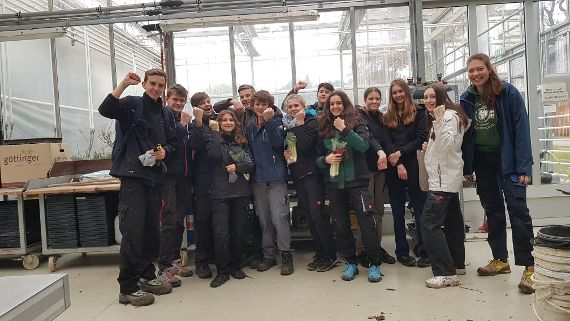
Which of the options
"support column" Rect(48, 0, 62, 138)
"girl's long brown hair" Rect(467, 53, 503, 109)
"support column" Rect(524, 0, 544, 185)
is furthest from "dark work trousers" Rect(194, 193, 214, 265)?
"support column" Rect(524, 0, 544, 185)

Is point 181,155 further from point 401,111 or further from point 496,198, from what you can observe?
point 496,198

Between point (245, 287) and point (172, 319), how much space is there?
0.64 m

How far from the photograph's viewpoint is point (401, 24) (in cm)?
491

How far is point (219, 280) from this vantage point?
3.11 m

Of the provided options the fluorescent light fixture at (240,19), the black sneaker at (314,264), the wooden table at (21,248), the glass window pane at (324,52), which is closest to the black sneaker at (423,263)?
the black sneaker at (314,264)

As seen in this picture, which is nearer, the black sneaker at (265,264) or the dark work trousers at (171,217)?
the dark work trousers at (171,217)

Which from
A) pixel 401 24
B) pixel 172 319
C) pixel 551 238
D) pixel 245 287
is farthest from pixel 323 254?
pixel 401 24

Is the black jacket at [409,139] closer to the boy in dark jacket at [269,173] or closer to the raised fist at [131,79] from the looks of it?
the boy in dark jacket at [269,173]

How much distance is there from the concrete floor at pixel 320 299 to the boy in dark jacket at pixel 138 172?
0.81 feet

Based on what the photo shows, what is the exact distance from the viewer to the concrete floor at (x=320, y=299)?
2.41 meters

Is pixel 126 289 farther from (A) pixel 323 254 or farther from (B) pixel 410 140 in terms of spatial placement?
(B) pixel 410 140

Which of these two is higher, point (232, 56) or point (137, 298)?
point (232, 56)

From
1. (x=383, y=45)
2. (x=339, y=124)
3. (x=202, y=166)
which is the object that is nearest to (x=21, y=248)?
(x=202, y=166)

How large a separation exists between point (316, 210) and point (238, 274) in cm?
78
